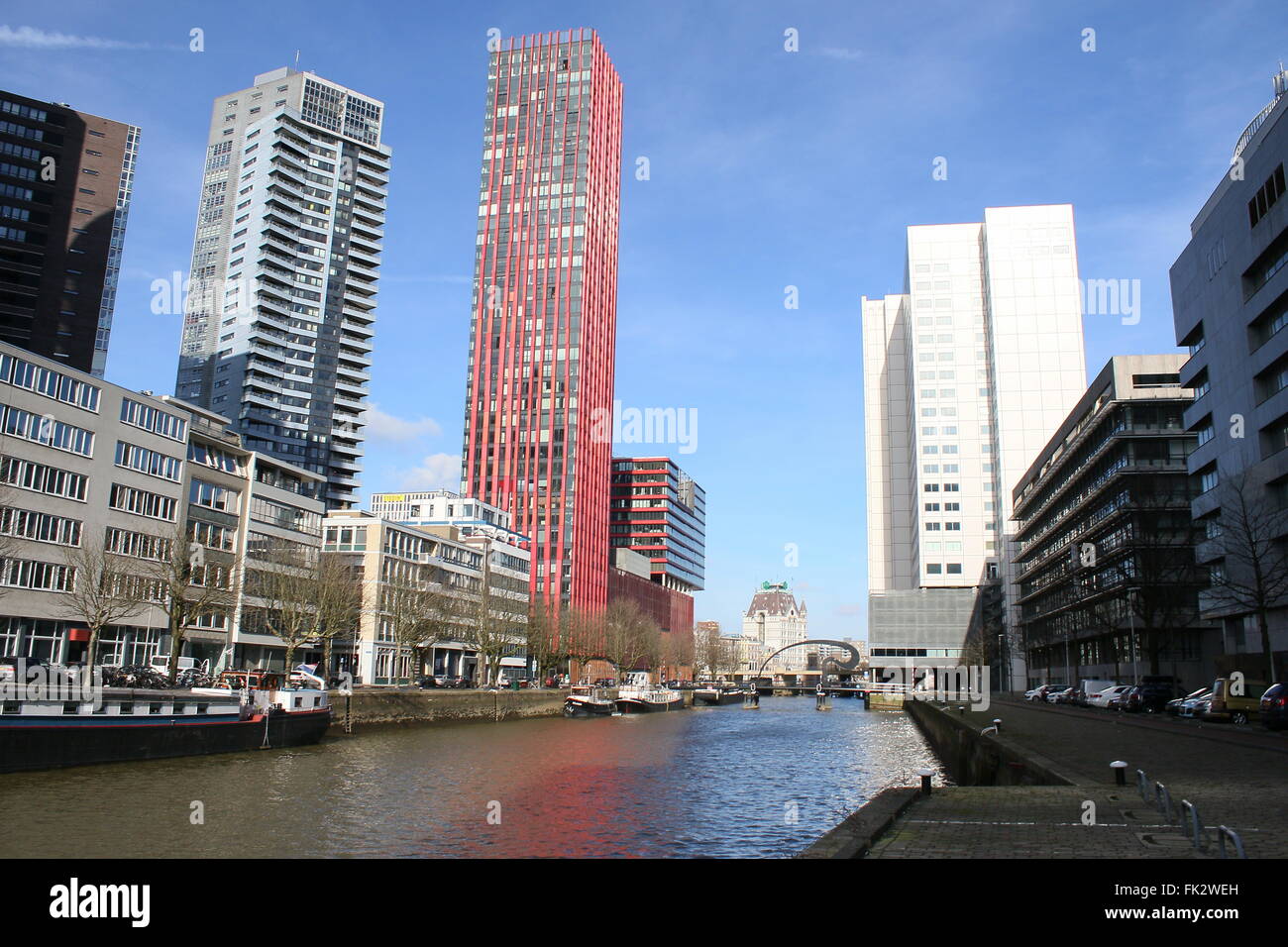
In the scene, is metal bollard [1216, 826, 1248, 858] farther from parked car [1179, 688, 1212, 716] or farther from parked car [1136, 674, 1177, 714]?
parked car [1136, 674, 1177, 714]

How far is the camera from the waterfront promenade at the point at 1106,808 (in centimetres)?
1399

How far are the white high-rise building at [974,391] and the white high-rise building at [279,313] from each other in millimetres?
108625

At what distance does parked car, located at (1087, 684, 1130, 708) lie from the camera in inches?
2593

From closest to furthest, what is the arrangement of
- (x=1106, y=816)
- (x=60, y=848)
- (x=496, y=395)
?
(x=1106, y=816) < (x=60, y=848) < (x=496, y=395)

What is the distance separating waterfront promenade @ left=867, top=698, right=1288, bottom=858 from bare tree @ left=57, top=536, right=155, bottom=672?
49468mm

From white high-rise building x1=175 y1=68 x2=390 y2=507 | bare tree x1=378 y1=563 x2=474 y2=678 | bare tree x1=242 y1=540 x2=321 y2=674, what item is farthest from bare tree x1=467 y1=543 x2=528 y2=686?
white high-rise building x1=175 y1=68 x2=390 y2=507

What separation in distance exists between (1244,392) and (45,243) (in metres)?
145

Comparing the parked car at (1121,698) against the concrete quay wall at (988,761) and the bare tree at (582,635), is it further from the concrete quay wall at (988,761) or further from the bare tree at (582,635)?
the bare tree at (582,635)

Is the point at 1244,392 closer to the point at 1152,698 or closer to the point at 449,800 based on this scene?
the point at 1152,698

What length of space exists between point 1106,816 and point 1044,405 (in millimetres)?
154474

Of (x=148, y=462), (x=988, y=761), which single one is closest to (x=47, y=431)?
(x=148, y=462)

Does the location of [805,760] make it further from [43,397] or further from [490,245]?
[490,245]
